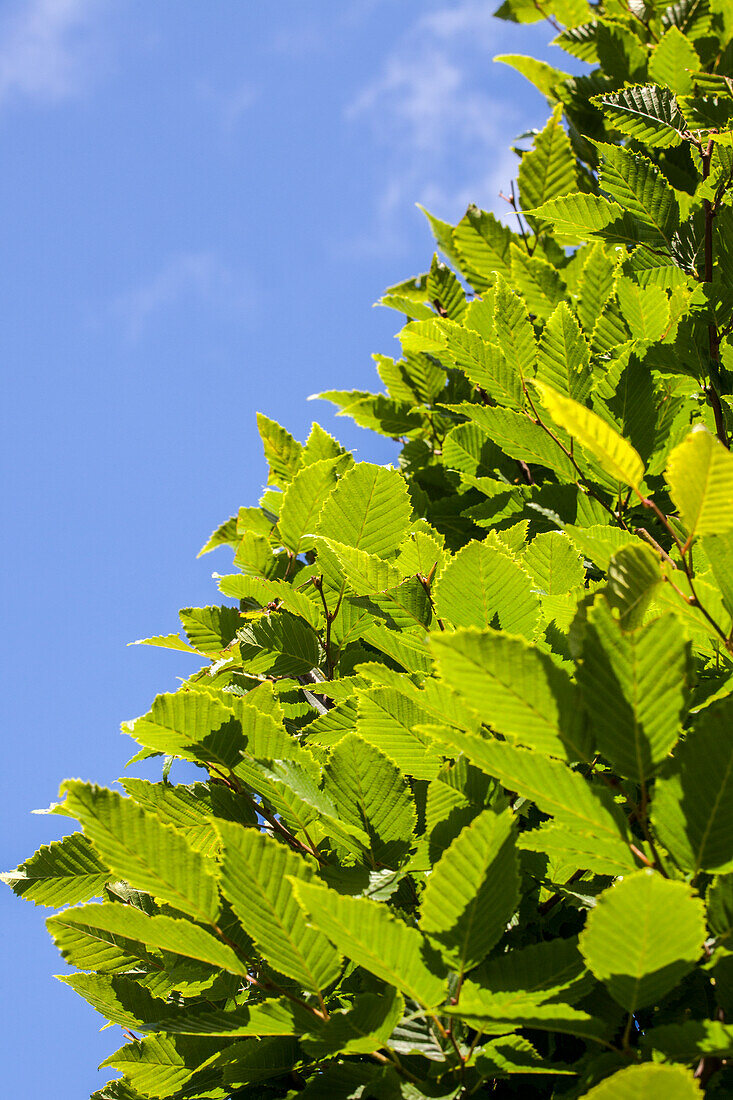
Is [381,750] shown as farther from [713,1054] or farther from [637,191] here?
[637,191]

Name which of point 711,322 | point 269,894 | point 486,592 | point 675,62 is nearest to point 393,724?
point 486,592

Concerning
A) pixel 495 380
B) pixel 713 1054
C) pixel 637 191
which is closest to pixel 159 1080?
pixel 713 1054

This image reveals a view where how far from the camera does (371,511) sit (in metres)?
1.81

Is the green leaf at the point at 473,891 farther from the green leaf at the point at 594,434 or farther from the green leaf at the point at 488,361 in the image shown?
the green leaf at the point at 488,361

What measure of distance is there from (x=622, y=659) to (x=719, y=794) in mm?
188

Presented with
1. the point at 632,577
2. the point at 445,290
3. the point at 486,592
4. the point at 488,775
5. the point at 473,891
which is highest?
the point at 445,290

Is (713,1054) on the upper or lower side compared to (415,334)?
lower

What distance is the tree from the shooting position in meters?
0.95

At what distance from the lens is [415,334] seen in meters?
2.69

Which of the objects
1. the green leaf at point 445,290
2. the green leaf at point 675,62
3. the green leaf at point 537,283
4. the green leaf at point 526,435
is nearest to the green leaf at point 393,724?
the green leaf at point 526,435

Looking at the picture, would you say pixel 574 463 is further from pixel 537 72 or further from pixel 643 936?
pixel 537 72

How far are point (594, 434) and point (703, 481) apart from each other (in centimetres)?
14

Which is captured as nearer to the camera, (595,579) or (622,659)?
(622,659)

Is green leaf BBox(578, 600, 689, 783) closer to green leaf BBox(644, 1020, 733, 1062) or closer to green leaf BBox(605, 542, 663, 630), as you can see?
green leaf BBox(605, 542, 663, 630)
